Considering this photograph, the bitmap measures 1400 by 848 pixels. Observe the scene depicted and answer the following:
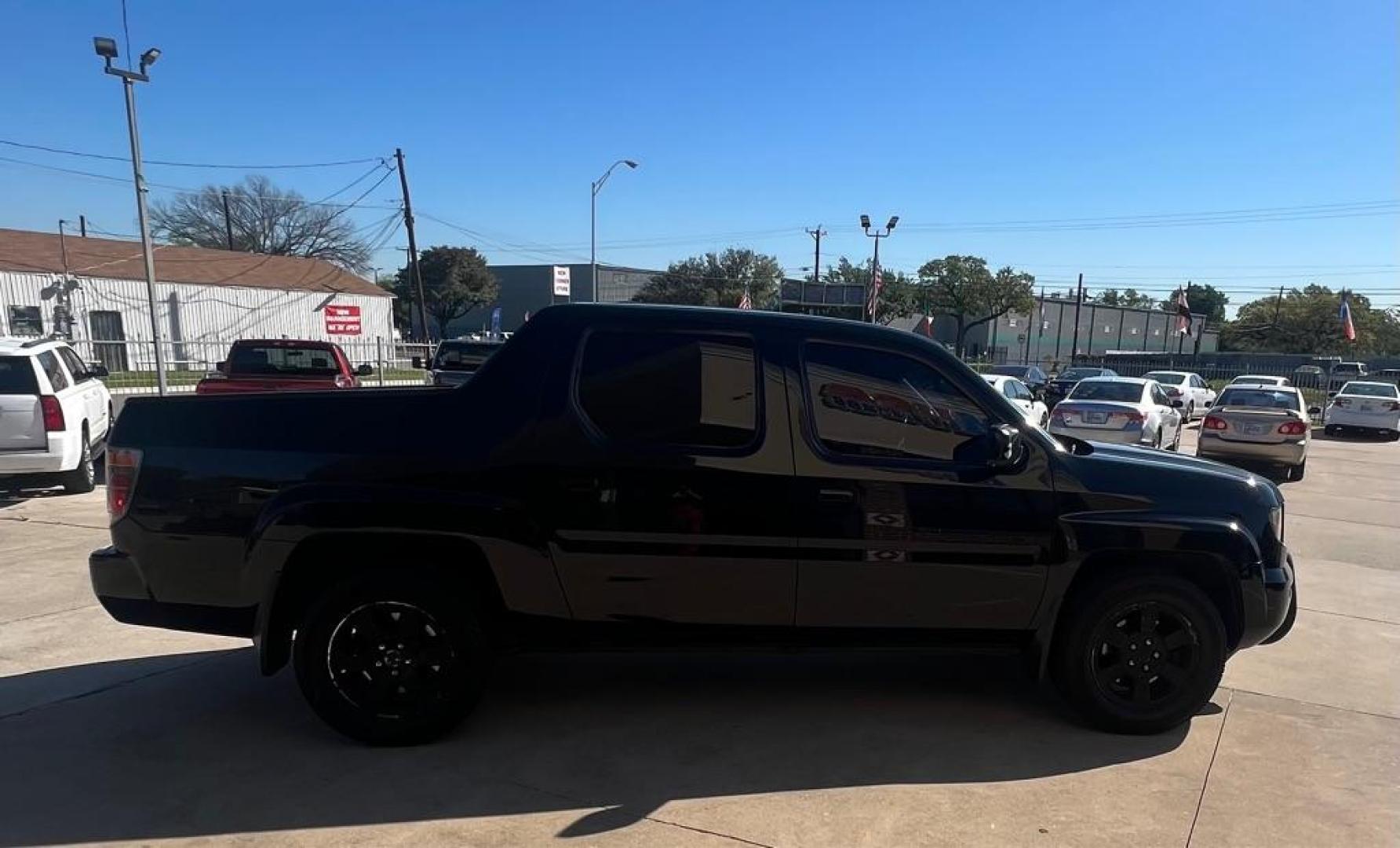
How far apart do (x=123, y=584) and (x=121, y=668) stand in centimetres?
124

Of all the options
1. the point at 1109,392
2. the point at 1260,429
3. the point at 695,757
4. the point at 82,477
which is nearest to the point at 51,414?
the point at 82,477

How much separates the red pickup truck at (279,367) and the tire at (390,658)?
27.9ft

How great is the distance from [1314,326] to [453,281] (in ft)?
253

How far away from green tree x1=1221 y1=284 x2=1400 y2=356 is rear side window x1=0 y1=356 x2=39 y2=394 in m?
83.6

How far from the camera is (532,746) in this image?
146 inches

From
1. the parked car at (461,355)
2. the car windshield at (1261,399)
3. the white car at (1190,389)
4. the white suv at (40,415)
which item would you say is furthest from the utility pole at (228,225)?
the car windshield at (1261,399)

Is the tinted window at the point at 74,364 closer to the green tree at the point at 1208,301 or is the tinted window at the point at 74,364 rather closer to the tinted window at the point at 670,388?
the tinted window at the point at 670,388

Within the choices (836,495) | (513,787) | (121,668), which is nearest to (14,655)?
(121,668)

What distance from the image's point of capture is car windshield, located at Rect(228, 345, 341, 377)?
1189 centimetres

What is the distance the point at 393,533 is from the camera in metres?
3.50

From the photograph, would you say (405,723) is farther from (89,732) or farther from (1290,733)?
(1290,733)

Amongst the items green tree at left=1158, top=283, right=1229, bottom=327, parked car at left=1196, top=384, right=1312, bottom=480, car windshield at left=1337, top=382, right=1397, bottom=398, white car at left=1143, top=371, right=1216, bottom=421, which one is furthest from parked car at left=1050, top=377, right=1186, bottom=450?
green tree at left=1158, top=283, right=1229, bottom=327

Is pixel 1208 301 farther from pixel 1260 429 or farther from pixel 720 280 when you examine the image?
pixel 1260 429

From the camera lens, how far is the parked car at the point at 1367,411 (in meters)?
20.9
